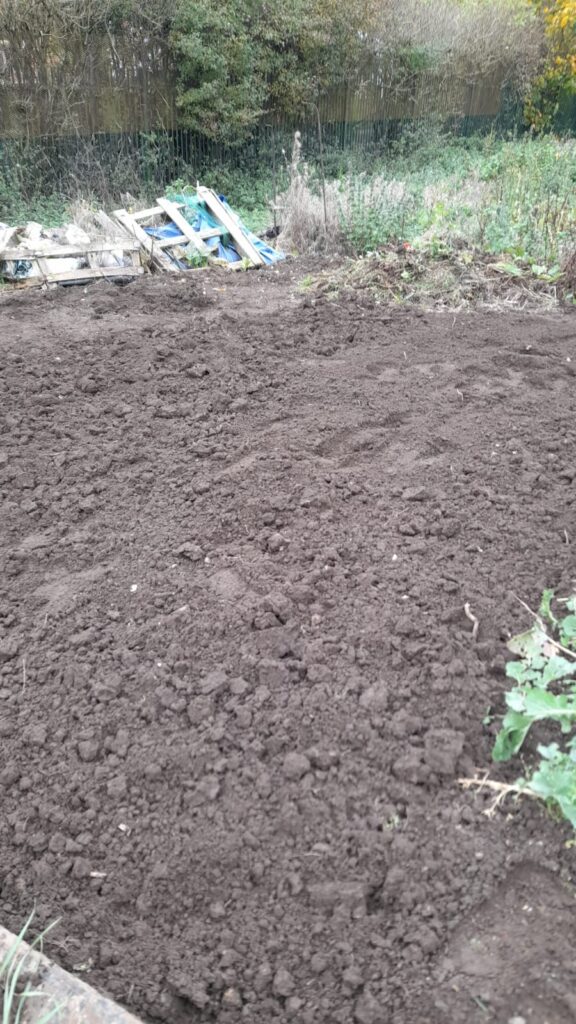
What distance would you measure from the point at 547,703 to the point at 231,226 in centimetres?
696

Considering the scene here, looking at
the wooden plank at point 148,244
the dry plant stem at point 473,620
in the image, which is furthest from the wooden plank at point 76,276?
the dry plant stem at point 473,620

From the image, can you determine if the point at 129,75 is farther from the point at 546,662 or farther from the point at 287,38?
the point at 546,662

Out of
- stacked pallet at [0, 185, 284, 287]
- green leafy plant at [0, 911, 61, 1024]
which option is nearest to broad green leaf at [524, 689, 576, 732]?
green leafy plant at [0, 911, 61, 1024]

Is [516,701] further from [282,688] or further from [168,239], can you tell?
[168,239]

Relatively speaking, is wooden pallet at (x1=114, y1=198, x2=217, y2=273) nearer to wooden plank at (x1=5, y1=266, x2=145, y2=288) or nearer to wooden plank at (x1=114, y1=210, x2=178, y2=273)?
wooden plank at (x1=114, y1=210, x2=178, y2=273)

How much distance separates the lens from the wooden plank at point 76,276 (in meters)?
6.38

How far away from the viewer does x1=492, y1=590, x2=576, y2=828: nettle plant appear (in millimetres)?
1699

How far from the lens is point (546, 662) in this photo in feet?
7.02

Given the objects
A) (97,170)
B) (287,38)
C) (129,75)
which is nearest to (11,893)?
(97,170)

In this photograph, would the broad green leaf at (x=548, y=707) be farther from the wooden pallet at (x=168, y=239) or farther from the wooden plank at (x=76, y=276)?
the wooden pallet at (x=168, y=239)

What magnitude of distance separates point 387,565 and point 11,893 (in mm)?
1563

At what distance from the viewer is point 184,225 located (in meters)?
7.59

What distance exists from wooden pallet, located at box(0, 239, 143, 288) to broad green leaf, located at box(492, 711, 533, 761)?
225 inches

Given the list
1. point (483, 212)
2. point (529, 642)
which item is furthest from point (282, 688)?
point (483, 212)
